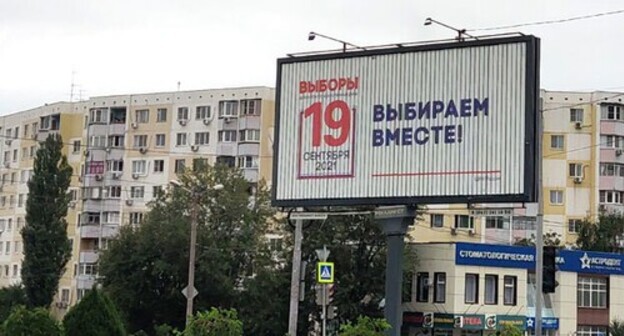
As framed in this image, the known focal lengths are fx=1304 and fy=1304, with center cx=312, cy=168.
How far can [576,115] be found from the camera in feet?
264

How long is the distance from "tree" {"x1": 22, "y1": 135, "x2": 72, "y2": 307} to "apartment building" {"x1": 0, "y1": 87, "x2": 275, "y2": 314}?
1326cm

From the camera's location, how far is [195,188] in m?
61.4

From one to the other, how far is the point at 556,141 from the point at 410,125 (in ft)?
174

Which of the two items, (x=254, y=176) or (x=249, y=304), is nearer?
(x=249, y=304)

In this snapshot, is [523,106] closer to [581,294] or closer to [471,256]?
[471,256]

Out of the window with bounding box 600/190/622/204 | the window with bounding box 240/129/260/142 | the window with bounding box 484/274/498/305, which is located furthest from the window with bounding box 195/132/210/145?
the window with bounding box 484/274/498/305

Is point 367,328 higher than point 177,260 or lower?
lower

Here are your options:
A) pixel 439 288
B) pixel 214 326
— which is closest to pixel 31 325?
pixel 214 326

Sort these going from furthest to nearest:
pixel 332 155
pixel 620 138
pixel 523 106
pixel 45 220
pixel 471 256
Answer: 1. pixel 620 138
2. pixel 45 220
3. pixel 471 256
4. pixel 332 155
5. pixel 523 106

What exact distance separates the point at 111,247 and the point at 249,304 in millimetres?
7096

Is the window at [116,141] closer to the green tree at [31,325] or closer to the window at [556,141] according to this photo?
the window at [556,141]

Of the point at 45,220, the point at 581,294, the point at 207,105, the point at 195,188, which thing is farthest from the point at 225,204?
the point at 207,105

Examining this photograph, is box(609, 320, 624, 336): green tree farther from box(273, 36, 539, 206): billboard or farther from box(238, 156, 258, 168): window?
box(238, 156, 258, 168): window

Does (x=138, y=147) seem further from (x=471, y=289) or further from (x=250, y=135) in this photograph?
(x=471, y=289)
